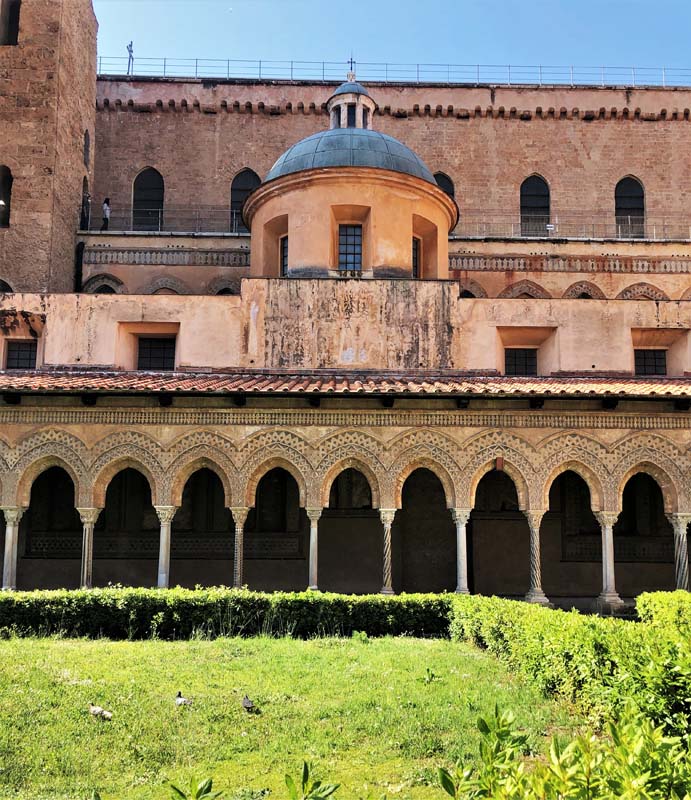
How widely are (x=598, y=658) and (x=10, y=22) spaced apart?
24.4m

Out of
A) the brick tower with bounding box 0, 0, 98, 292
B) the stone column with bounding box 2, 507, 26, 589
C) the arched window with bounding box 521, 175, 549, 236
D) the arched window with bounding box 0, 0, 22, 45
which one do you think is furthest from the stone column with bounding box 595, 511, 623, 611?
the arched window with bounding box 0, 0, 22, 45

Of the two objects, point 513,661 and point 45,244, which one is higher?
point 45,244

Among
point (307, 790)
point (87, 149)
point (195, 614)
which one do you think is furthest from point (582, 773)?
point (87, 149)

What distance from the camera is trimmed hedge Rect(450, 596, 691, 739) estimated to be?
650 cm

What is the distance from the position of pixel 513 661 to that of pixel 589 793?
700cm

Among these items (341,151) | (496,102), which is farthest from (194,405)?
(496,102)

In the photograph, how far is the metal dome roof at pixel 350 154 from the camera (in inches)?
805

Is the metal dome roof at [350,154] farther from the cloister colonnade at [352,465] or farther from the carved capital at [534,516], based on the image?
the carved capital at [534,516]

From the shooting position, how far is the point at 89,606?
13.0 meters

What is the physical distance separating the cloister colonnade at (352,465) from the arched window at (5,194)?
31.8ft

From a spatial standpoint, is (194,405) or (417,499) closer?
(194,405)

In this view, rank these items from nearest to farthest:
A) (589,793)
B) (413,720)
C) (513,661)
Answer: (589,793) < (413,720) < (513,661)

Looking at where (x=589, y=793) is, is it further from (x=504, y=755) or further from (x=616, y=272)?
(x=616, y=272)

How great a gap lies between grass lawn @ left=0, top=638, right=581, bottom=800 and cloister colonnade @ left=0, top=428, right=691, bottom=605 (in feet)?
17.3
